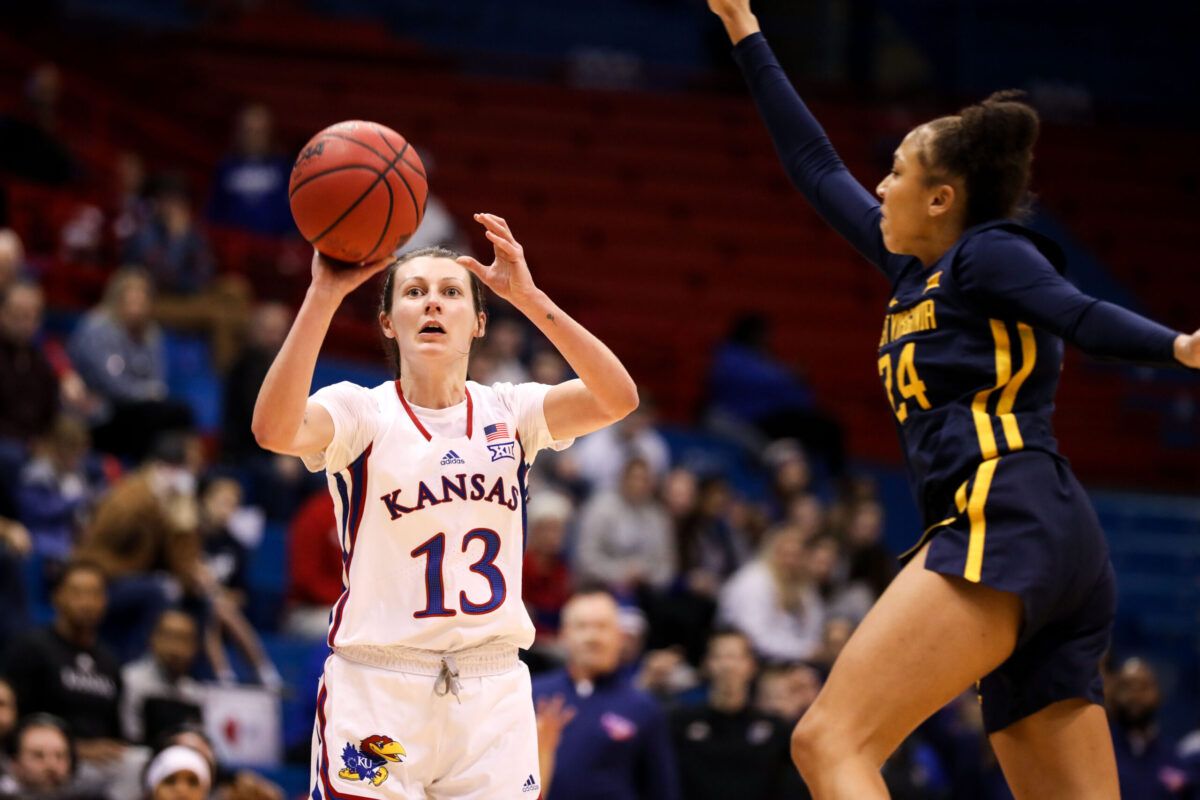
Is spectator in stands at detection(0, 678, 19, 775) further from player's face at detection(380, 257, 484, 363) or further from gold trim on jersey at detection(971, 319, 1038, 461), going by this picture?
gold trim on jersey at detection(971, 319, 1038, 461)

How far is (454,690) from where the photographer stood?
14.4 ft

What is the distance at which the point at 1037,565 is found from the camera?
12.8ft

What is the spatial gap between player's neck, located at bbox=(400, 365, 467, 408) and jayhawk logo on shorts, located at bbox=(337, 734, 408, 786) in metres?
0.95

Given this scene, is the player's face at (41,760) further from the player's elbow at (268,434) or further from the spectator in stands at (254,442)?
the player's elbow at (268,434)

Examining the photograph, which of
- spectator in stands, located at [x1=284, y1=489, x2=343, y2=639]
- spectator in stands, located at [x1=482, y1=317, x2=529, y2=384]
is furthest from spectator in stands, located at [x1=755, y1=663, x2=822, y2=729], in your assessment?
spectator in stands, located at [x1=482, y1=317, x2=529, y2=384]

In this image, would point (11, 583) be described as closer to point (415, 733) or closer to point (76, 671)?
point (76, 671)

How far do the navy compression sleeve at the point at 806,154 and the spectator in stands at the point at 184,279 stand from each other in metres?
7.94

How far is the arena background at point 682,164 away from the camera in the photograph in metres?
14.1

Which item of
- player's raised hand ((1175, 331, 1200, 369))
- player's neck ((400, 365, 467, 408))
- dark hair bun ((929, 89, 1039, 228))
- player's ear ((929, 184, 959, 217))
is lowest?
player's raised hand ((1175, 331, 1200, 369))

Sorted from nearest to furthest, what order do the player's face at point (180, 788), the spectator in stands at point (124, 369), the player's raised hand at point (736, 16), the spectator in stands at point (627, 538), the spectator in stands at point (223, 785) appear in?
the player's raised hand at point (736, 16) → the player's face at point (180, 788) → the spectator in stands at point (223, 785) → the spectator in stands at point (124, 369) → the spectator in stands at point (627, 538)

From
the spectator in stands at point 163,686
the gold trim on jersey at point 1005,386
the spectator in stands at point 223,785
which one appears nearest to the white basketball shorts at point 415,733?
the gold trim on jersey at point 1005,386

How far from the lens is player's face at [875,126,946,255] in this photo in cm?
434

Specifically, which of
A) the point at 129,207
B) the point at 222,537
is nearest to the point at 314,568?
the point at 222,537

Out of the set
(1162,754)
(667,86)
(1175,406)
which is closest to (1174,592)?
(1175,406)
